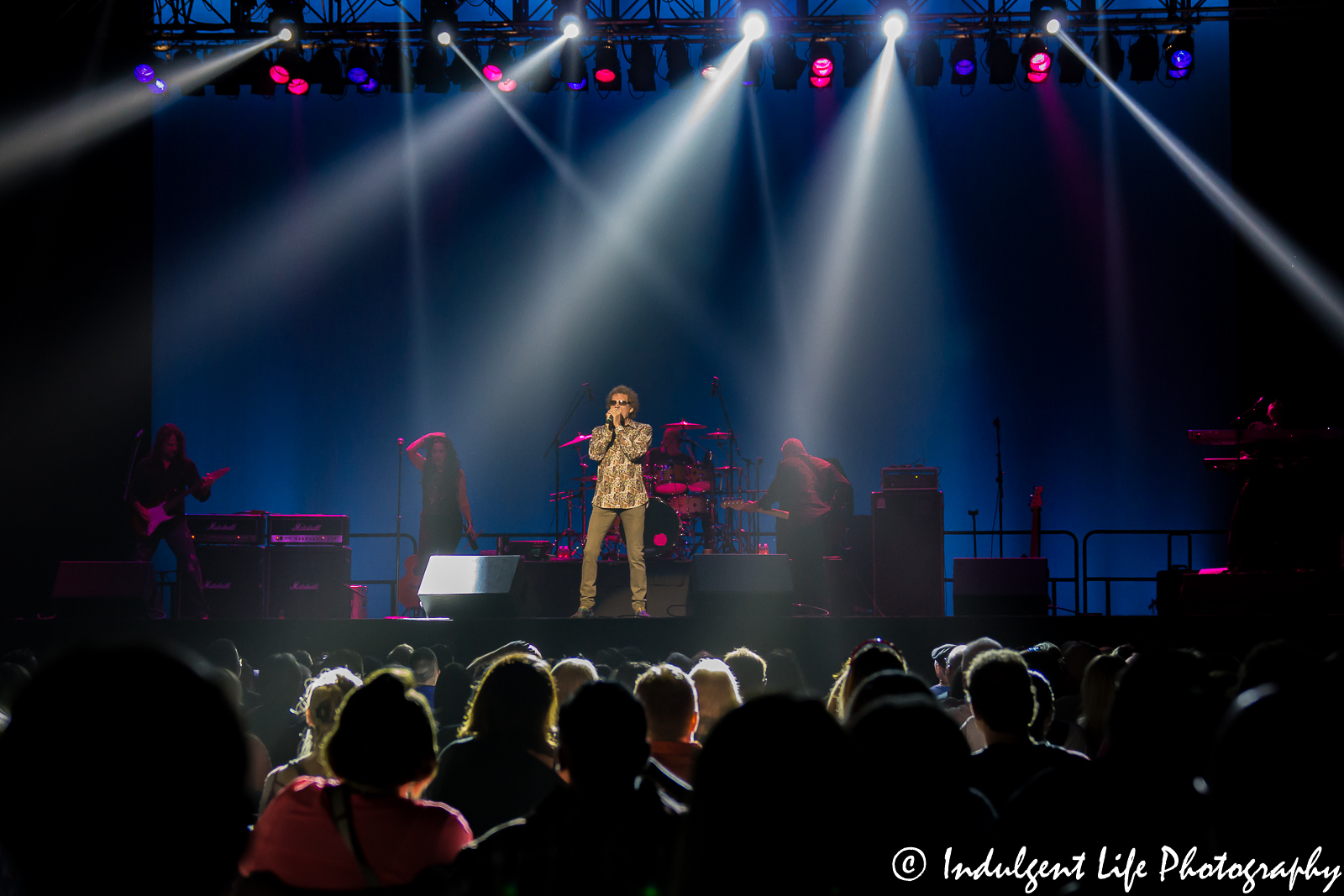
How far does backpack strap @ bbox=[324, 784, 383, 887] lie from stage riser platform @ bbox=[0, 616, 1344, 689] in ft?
18.1

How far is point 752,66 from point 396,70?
11.6ft

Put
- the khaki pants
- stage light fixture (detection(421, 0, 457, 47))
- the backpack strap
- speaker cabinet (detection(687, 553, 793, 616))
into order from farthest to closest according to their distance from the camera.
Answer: stage light fixture (detection(421, 0, 457, 47))
the khaki pants
speaker cabinet (detection(687, 553, 793, 616))
the backpack strap

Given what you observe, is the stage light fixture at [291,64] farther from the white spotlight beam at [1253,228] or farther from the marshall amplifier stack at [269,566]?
the white spotlight beam at [1253,228]

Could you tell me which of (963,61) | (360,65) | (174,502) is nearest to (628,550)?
(174,502)

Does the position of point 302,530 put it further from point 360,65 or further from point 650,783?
point 650,783

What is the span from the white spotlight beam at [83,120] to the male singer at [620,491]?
5219mm

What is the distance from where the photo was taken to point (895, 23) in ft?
32.4

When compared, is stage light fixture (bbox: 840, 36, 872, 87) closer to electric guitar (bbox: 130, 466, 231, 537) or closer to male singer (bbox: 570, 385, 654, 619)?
male singer (bbox: 570, 385, 654, 619)

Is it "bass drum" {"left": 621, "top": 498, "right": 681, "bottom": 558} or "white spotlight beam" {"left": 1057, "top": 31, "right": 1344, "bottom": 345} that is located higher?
"white spotlight beam" {"left": 1057, "top": 31, "right": 1344, "bottom": 345}

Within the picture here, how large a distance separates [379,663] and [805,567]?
3.83 metres

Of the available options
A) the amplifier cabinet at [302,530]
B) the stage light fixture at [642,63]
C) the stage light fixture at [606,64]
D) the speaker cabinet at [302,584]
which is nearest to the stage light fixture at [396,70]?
the stage light fixture at [606,64]

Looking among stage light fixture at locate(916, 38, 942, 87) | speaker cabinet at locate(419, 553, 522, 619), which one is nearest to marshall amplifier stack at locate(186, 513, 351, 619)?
speaker cabinet at locate(419, 553, 522, 619)

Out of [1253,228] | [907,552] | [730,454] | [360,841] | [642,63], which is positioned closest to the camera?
[360,841]

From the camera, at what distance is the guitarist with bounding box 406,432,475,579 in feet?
30.8
